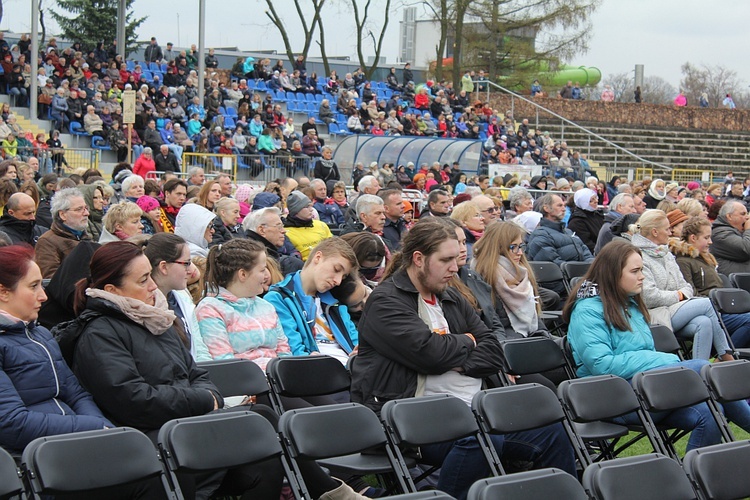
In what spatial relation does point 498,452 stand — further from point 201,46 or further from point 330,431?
point 201,46

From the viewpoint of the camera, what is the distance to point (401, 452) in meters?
4.30

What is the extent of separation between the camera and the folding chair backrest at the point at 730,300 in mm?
7594

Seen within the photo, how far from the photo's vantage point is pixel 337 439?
4023 mm

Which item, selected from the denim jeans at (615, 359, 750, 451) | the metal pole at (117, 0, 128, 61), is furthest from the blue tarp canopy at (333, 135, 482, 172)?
the denim jeans at (615, 359, 750, 451)

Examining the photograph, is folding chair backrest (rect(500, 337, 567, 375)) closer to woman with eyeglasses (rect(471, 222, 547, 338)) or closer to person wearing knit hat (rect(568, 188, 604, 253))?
woman with eyeglasses (rect(471, 222, 547, 338))

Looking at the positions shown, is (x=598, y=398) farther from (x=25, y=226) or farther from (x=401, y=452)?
(x=25, y=226)

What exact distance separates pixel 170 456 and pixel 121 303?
0.79 meters

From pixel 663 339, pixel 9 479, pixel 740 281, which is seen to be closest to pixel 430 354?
pixel 9 479

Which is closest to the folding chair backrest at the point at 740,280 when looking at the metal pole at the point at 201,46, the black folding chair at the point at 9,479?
the black folding chair at the point at 9,479

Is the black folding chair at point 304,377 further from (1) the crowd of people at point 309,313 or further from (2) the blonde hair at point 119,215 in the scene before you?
(2) the blonde hair at point 119,215

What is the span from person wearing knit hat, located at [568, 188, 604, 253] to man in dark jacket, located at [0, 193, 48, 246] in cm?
622

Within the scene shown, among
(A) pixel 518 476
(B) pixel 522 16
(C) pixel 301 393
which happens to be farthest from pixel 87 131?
(B) pixel 522 16

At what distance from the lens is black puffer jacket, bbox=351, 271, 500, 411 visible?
179 inches

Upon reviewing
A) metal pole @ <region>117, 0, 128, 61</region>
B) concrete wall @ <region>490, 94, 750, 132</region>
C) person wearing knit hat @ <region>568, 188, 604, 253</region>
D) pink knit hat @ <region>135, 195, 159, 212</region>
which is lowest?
person wearing knit hat @ <region>568, 188, 604, 253</region>
